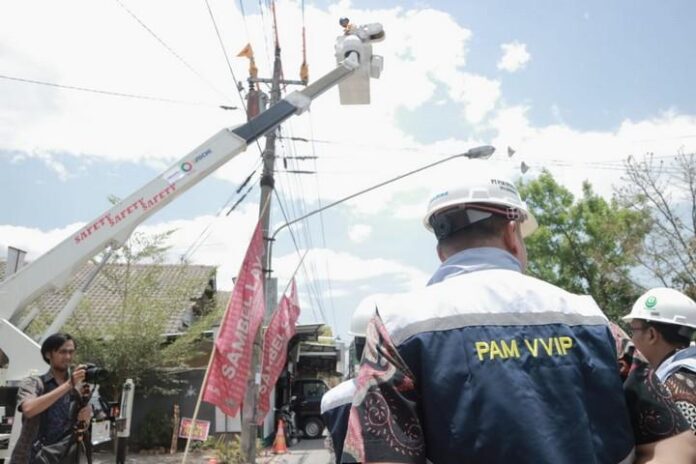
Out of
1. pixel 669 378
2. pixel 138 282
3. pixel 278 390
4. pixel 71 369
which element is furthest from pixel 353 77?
pixel 278 390

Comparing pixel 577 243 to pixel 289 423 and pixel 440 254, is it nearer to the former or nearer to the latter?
pixel 289 423

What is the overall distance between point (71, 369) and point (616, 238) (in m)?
21.5

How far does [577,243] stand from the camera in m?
24.9

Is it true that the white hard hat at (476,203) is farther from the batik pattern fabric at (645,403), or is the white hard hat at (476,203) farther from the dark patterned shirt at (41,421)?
the dark patterned shirt at (41,421)

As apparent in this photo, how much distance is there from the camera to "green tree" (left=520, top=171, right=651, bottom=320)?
76.8 ft

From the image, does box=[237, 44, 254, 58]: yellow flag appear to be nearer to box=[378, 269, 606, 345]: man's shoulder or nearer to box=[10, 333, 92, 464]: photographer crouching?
box=[10, 333, 92, 464]: photographer crouching

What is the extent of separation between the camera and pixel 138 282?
1605cm

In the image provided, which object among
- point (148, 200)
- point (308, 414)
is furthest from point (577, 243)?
point (148, 200)

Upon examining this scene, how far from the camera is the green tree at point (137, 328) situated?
50.2 feet

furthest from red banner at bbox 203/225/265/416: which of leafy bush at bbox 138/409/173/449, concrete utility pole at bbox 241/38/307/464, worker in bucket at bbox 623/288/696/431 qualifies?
leafy bush at bbox 138/409/173/449

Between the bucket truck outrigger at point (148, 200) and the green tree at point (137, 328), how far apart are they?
7.84 m

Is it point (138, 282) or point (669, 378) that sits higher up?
point (138, 282)

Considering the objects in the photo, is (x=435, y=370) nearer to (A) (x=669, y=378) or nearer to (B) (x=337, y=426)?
(B) (x=337, y=426)

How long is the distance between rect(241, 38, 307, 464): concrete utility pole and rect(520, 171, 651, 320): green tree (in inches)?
557
